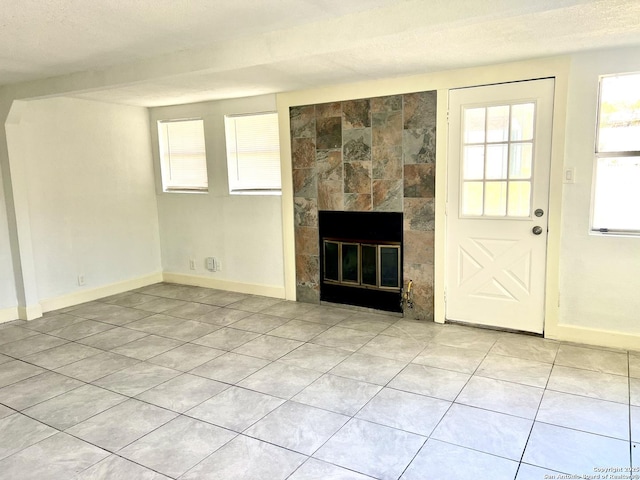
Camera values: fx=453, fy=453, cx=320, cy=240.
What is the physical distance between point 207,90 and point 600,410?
427 cm

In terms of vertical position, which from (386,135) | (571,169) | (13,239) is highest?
(386,135)

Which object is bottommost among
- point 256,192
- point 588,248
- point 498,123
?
point 588,248

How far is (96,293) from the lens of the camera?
5.40 metres

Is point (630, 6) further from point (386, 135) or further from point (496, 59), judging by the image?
point (386, 135)

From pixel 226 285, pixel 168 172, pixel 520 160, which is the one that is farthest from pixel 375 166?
pixel 168 172

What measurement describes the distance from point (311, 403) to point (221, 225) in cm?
319

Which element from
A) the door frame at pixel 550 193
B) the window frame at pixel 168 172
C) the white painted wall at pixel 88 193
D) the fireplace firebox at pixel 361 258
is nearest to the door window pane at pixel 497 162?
the door frame at pixel 550 193

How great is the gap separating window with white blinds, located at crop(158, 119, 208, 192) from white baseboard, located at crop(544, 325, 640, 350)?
4172mm

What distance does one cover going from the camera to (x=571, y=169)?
11.7 ft

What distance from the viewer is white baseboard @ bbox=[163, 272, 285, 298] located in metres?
5.29

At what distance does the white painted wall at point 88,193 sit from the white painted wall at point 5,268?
23cm

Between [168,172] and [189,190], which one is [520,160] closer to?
[189,190]

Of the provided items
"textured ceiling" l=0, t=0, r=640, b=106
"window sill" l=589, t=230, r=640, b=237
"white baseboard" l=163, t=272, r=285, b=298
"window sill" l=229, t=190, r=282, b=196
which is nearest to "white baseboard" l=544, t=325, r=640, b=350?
"window sill" l=589, t=230, r=640, b=237

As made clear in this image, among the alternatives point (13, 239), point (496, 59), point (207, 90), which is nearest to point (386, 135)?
point (496, 59)
